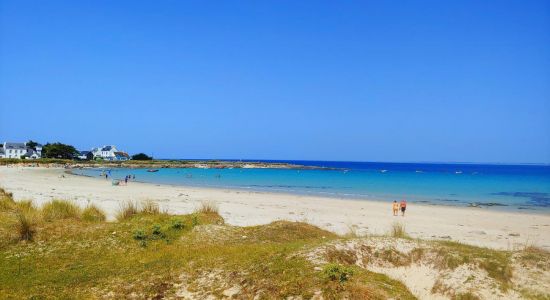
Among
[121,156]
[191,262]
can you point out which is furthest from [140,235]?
[121,156]

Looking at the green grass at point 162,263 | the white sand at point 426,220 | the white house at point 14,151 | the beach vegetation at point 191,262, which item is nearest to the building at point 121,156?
the white house at point 14,151

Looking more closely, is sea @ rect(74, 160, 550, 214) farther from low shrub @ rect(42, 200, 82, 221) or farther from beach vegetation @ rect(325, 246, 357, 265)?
beach vegetation @ rect(325, 246, 357, 265)

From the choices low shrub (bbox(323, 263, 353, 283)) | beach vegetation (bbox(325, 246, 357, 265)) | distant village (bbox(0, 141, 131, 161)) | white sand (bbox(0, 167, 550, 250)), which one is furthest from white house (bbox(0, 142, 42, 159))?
low shrub (bbox(323, 263, 353, 283))

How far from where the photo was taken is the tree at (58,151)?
141 metres

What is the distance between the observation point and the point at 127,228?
1287cm

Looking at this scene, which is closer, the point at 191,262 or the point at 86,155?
the point at 191,262

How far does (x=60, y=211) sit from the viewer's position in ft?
49.5

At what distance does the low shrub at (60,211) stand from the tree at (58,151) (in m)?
139

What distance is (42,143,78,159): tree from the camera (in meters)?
141

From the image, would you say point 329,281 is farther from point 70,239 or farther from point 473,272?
point 70,239

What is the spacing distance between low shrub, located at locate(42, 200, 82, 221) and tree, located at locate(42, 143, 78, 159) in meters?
139

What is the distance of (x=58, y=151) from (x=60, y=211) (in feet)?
463

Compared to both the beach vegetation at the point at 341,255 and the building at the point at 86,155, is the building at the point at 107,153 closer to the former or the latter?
the building at the point at 86,155

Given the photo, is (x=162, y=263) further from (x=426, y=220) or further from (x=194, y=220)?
(x=426, y=220)
